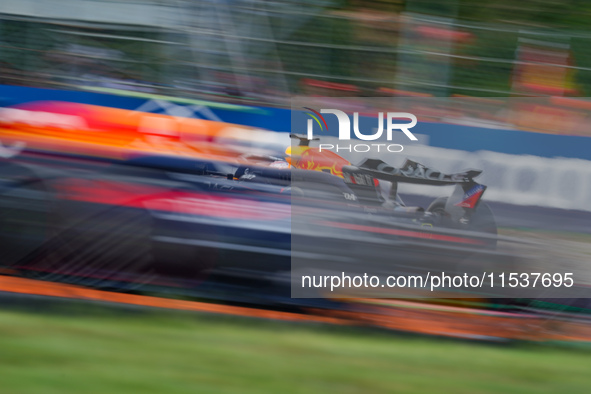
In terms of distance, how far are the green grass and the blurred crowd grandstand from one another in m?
1.04

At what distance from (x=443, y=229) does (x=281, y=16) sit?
120 centimetres

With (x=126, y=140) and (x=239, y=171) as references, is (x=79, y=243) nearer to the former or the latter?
(x=126, y=140)

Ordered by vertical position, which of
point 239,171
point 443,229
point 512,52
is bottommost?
point 443,229

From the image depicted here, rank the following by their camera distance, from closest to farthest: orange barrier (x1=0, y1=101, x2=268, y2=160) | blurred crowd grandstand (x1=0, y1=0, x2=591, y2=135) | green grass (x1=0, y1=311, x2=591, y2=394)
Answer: green grass (x1=0, y1=311, x2=591, y2=394)
blurred crowd grandstand (x1=0, y1=0, x2=591, y2=135)
orange barrier (x1=0, y1=101, x2=268, y2=160)

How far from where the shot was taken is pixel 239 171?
309 centimetres

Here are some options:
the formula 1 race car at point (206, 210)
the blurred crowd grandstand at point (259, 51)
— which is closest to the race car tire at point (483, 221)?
the formula 1 race car at point (206, 210)

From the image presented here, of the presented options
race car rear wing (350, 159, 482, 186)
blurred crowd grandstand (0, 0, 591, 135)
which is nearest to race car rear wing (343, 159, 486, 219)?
race car rear wing (350, 159, 482, 186)

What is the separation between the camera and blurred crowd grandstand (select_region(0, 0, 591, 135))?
2.96 m

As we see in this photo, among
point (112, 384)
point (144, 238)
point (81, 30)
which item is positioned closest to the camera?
point (112, 384)

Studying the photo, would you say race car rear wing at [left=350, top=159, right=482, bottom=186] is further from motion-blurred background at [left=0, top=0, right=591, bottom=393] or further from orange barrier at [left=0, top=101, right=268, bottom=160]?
orange barrier at [left=0, top=101, right=268, bottom=160]

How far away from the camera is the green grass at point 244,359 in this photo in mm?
2594

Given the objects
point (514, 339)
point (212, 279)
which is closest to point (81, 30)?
point (212, 279)

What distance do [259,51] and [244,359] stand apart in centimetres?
131

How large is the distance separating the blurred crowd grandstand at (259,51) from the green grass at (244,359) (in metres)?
1.04
